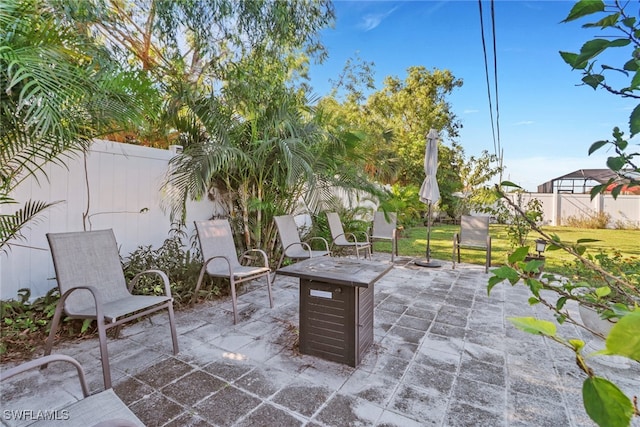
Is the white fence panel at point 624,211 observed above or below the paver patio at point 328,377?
above

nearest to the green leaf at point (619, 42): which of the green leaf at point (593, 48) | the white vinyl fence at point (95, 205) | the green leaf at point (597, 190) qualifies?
the green leaf at point (593, 48)

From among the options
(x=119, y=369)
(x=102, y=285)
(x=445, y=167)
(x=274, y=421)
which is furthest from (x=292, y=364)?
(x=445, y=167)

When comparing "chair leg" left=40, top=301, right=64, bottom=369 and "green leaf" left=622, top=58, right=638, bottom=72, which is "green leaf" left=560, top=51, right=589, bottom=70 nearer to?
"green leaf" left=622, top=58, right=638, bottom=72

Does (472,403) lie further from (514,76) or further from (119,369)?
(514,76)

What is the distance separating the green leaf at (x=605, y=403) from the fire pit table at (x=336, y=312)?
2.03m

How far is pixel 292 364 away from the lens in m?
2.58

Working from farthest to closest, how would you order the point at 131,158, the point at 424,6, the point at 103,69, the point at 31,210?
the point at 424,6, the point at 131,158, the point at 31,210, the point at 103,69

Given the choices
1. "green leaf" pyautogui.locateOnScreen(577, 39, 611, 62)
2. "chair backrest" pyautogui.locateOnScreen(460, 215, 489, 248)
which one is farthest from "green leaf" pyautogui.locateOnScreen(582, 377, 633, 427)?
"chair backrest" pyautogui.locateOnScreen(460, 215, 489, 248)

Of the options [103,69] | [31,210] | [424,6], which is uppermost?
[424,6]

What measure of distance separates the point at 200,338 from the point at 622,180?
309 cm

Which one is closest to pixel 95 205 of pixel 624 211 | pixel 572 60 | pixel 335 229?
pixel 335 229

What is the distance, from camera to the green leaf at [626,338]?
1.06 feet

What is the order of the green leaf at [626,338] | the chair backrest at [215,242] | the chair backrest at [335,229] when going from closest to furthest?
the green leaf at [626,338] → the chair backrest at [215,242] → the chair backrest at [335,229]

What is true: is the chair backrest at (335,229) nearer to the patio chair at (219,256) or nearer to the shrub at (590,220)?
the patio chair at (219,256)
